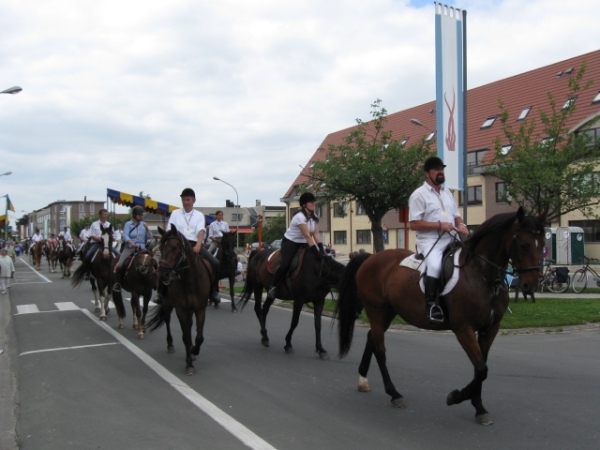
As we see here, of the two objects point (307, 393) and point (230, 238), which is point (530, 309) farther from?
point (307, 393)

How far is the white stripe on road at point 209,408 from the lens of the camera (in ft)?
18.0

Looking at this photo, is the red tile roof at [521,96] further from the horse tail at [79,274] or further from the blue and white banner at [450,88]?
the horse tail at [79,274]

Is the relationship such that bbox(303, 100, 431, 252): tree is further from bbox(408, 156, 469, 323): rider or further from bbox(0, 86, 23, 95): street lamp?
bbox(408, 156, 469, 323): rider

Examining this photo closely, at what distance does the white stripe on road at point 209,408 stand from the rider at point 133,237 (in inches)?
107

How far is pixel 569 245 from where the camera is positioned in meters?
31.0

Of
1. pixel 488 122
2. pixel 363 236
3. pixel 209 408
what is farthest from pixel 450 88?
pixel 363 236

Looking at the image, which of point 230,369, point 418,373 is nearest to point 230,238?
point 230,369

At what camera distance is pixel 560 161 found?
18.0m

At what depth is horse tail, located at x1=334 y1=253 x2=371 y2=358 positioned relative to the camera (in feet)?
25.9

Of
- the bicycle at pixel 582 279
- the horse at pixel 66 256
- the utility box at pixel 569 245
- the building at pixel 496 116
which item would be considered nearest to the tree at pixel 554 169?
the bicycle at pixel 582 279

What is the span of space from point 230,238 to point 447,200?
9.86 metres

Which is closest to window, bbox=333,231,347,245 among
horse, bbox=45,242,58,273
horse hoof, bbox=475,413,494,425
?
horse, bbox=45,242,58,273

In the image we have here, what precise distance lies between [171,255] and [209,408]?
2692 millimetres

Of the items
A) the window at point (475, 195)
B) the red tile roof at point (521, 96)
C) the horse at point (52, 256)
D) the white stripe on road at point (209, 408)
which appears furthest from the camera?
the window at point (475, 195)
